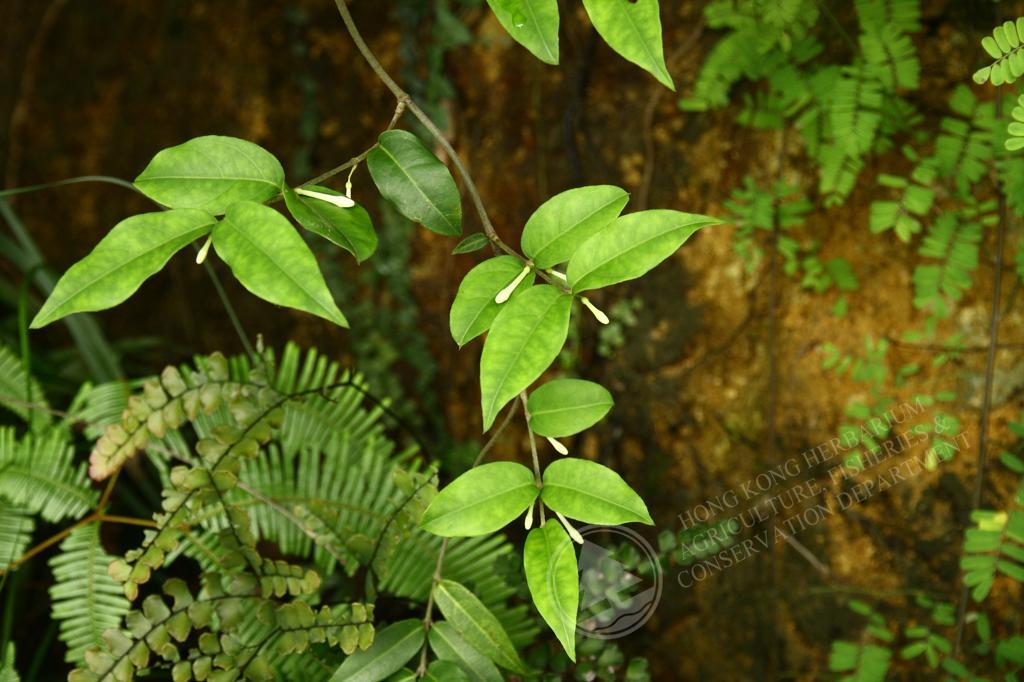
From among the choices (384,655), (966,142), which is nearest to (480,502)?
(384,655)

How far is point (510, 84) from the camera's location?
5.90 feet

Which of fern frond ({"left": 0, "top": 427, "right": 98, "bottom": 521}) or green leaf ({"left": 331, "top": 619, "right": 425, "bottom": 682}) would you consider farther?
fern frond ({"left": 0, "top": 427, "right": 98, "bottom": 521})

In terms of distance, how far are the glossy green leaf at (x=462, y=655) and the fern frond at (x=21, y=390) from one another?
2.98ft

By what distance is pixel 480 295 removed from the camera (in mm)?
740

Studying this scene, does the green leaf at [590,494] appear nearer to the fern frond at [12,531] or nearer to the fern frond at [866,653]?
the fern frond at [866,653]

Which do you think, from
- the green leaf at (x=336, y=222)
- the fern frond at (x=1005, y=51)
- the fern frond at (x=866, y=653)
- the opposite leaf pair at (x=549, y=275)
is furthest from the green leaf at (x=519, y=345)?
the fern frond at (x=866, y=653)

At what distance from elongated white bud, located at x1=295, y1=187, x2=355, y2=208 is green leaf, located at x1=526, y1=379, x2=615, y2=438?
0.29m

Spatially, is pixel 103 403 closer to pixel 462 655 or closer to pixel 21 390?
pixel 21 390

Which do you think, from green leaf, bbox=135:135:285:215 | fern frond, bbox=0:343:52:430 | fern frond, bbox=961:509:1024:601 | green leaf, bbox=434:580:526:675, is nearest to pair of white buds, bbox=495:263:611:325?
green leaf, bbox=135:135:285:215

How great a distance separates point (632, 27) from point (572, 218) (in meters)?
0.18

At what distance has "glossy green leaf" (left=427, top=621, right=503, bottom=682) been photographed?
0.94 m

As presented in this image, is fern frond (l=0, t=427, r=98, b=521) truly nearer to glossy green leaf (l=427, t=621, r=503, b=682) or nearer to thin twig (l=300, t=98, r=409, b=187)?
glossy green leaf (l=427, t=621, r=503, b=682)

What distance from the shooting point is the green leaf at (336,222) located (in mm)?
691

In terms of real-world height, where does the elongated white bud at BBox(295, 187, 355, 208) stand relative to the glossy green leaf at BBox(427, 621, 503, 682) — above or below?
above
